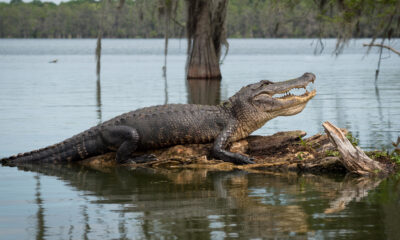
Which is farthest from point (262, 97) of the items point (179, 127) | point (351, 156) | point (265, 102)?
point (351, 156)

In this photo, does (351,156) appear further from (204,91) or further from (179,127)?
(204,91)

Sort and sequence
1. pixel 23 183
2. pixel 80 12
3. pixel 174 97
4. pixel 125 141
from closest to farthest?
1. pixel 23 183
2. pixel 125 141
3. pixel 174 97
4. pixel 80 12

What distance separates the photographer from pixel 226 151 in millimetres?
9922

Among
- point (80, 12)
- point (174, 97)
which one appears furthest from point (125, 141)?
point (80, 12)

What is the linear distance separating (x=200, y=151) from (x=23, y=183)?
2873 mm

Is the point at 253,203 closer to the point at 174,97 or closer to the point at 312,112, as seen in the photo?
the point at 312,112

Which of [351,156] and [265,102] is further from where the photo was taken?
[265,102]

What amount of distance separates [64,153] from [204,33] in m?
19.9

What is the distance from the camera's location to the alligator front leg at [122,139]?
10.0 metres

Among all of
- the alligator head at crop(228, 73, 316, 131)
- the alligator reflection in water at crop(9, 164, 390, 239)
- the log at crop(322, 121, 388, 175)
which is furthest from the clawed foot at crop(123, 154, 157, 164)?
the log at crop(322, 121, 388, 175)

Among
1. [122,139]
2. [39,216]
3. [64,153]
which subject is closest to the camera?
[39,216]

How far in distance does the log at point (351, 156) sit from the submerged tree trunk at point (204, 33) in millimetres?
20083

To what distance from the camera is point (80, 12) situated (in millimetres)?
181125

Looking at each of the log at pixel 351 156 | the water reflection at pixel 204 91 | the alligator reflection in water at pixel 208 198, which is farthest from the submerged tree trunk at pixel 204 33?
the log at pixel 351 156
